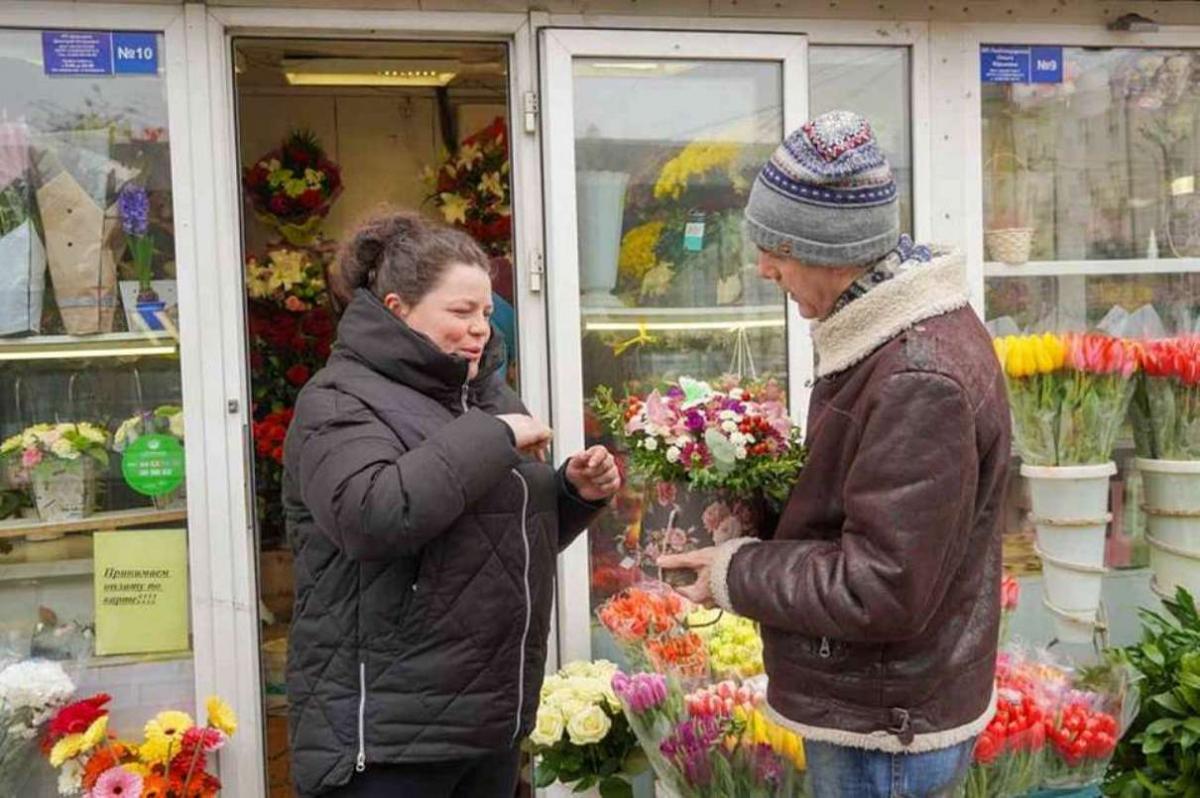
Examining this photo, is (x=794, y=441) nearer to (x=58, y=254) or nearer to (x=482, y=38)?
(x=482, y=38)

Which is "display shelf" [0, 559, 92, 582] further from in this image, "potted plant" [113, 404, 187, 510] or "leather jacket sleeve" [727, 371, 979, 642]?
"leather jacket sleeve" [727, 371, 979, 642]

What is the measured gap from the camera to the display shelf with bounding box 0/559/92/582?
121 inches

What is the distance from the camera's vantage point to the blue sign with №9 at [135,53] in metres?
2.97

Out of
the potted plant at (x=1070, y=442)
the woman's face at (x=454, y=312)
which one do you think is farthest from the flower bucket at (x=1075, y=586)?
the woman's face at (x=454, y=312)

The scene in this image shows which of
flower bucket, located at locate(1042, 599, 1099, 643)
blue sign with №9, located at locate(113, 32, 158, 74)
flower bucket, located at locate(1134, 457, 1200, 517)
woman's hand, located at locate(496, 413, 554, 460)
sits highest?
blue sign with №9, located at locate(113, 32, 158, 74)

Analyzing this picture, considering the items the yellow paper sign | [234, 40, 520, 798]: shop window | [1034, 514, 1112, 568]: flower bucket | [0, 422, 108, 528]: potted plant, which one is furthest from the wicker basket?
[0, 422, 108, 528]: potted plant

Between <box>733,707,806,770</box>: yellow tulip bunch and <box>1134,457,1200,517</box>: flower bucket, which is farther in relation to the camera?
<box>1134,457,1200,517</box>: flower bucket

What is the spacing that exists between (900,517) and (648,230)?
2.01 meters

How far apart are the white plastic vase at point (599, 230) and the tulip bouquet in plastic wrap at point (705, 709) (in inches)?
37.7

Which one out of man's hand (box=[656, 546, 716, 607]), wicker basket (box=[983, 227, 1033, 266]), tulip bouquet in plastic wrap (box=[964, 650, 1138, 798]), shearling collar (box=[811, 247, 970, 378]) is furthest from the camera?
wicker basket (box=[983, 227, 1033, 266])

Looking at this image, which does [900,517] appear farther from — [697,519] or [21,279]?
[21,279]

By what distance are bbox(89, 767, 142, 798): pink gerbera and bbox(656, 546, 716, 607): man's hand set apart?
174cm

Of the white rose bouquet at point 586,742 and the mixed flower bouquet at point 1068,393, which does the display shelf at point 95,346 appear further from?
the mixed flower bouquet at point 1068,393

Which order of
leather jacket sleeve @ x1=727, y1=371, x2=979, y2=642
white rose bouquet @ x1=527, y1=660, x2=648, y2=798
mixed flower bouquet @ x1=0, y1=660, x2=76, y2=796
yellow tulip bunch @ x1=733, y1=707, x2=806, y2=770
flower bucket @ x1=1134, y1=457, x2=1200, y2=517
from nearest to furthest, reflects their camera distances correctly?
leather jacket sleeve @ x1=727, y1=371, x2=979, y2=642 → yellow tulip bunch @ x1=733, y1=707, x2=806, y2=770 → white rose bouquet @ x1=527, y1=660, x2=648, y2=798 → mixed flower bouquet @ x1=0, y1=660, x2=76, y2=796 → flower bucket @ x1=1134, y1=457, x2=1200, y2=517
